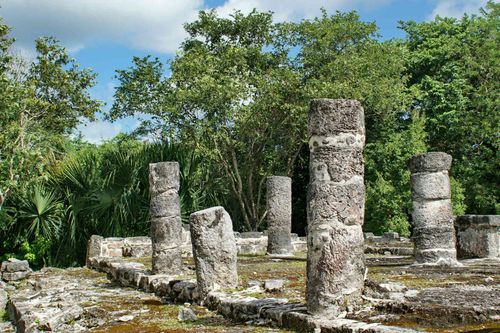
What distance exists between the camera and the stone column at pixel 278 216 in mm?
15680

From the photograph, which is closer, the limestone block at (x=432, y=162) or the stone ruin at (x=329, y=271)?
Answer: the stone ruin at (x=329, y=271)

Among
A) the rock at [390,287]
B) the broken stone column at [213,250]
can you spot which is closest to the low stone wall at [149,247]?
the broken stone column at [213,250]

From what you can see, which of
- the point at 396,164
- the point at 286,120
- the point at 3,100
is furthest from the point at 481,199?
the point at 3,100

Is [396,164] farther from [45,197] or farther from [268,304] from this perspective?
[268,304]

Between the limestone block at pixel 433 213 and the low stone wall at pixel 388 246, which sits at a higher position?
the limestone block at pixel 433 213

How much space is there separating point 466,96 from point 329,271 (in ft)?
66.5

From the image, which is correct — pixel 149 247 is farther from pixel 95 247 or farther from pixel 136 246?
pixel 95 247

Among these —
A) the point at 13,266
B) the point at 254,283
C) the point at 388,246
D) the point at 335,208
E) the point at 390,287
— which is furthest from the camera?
the point at 388,246

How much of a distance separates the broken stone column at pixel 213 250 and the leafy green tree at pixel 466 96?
15.8 m

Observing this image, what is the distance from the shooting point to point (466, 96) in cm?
2508

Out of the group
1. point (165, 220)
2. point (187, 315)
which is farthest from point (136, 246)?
point (187, 315)

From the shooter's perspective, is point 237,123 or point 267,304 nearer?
point 267,304

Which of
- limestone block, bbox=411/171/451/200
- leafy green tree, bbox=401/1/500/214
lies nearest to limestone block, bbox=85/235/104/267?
limestone block, bbox=411/171/451/200

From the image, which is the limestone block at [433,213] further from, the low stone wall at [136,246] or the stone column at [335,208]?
the low stone wall at [136,246]
